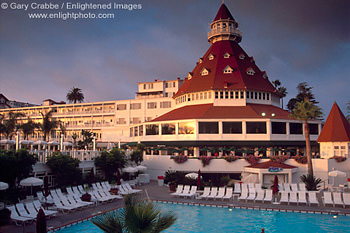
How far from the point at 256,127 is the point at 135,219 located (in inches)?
1475

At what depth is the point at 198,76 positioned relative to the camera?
176ft

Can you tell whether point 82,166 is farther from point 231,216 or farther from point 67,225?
point 231,216

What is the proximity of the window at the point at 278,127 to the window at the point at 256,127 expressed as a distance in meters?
1.49

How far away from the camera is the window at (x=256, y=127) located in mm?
42750

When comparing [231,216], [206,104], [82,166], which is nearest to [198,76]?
[206,104]

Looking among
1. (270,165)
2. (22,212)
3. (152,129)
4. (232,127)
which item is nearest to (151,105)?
(152,129)

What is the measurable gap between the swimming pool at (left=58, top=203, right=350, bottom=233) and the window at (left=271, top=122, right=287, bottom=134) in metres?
23.6

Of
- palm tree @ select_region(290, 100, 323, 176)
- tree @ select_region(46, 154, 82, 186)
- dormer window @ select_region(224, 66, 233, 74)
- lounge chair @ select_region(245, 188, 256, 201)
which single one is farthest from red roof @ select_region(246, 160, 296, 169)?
dormer window @ select_region(224, 66, 233, 74)

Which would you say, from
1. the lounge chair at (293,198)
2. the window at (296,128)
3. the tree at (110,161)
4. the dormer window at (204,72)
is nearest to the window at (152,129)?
the dormer window at (204,72)

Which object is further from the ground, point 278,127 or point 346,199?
point 278,127

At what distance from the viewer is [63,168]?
1017 inches

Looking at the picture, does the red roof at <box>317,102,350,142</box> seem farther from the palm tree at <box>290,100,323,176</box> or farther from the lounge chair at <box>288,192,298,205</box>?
the lounge chair at <box>288,192,298,205</box>

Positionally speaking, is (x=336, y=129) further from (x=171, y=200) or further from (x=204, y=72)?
(x=171, y=200)

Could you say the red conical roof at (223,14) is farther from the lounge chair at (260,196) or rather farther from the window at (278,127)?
the lounge chair at (260,196)
